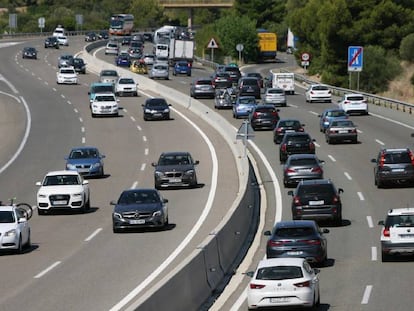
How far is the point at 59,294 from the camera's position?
22859 millimetres

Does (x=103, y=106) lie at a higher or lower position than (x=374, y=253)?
lower

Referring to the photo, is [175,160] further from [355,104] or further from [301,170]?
[355,104]

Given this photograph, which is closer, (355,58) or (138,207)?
(138,207)

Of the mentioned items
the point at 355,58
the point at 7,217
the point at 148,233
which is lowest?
the point at 148,233

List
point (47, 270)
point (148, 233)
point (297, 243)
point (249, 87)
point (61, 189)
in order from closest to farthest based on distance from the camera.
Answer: point (47, 270), point (297, 243), point (148, 233), point (61, 189), point (249, 87)

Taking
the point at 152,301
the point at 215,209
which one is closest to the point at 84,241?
the point at 215,209

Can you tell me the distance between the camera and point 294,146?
167 ft

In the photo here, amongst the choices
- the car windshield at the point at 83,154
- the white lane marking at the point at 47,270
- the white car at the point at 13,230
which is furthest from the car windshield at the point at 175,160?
the white lane marking at the point at 47,270

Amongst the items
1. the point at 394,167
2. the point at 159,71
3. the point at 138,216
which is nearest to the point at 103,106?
the point at 159,71

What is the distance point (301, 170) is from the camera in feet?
142

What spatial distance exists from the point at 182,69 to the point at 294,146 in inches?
2335

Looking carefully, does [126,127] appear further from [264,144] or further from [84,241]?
[84,241]

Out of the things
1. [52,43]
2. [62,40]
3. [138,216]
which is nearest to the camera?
[138,216]

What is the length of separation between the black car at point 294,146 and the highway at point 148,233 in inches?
29.2
